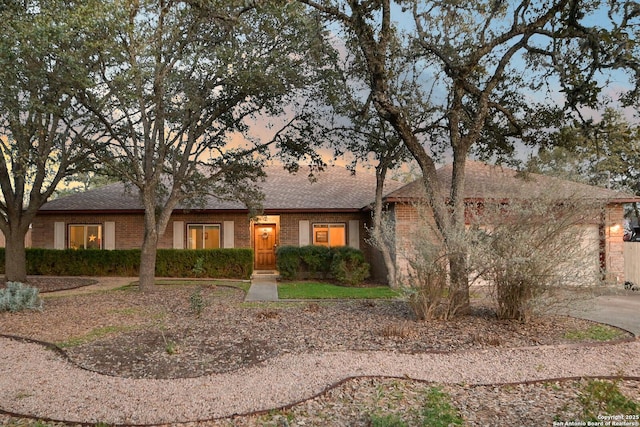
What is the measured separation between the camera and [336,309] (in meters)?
9.30

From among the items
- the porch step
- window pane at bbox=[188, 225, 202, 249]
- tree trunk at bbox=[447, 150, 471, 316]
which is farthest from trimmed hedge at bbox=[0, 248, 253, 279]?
tree trunk at bbox=[447, 150, 471, 316]

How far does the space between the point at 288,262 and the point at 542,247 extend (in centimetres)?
953

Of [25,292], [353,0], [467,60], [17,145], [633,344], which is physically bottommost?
[633,344]

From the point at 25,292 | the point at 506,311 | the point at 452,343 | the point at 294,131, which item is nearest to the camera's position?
the point at 452,343

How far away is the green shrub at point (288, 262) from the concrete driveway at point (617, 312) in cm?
→ 856

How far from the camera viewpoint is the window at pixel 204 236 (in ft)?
59.5

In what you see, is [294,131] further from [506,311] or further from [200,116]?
[506,311]

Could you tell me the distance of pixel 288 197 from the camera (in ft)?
62.4

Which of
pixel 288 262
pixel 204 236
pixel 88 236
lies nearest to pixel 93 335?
pixel 288 262

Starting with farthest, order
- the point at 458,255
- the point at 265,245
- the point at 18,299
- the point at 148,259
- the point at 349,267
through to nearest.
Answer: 1. the point at 265,245
2. the point at 349,267
3. the point at 148,259
4. the point at 18,299
5. the point at 458,255

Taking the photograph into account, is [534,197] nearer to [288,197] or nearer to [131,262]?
[288,197]

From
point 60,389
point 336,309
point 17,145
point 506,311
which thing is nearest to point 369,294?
point 336,309

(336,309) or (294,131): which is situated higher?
(294,131)

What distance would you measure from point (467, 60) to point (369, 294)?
19.3ft
